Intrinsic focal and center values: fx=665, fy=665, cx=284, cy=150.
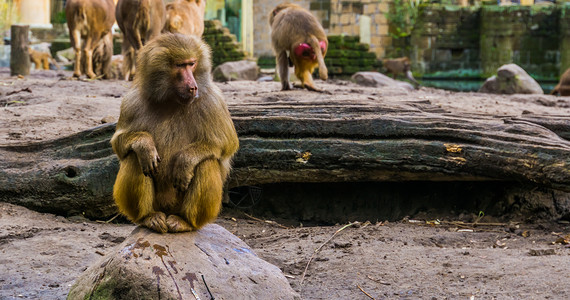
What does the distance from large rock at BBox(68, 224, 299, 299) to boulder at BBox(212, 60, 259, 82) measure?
43.2 feet

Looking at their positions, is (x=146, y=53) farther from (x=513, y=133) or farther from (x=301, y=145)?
(x=513, y=133)

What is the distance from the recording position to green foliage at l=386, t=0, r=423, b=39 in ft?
83.9

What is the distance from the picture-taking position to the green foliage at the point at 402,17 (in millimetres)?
25578

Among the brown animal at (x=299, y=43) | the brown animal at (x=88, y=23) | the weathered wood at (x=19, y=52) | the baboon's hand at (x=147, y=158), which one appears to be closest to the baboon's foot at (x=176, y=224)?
the baboon's hand at (x=147, y=158)

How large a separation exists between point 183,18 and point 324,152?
7336mm

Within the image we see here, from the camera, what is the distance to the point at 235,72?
56.4 feet

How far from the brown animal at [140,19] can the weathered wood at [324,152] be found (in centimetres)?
602

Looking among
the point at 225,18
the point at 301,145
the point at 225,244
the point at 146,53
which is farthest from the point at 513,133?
the point at 225,18

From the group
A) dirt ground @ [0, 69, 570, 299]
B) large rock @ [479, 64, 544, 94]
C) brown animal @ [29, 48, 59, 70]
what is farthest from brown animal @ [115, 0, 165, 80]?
brown animal @ [29, 48, 59, 70]

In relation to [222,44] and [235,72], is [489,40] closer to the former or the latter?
[222,44]

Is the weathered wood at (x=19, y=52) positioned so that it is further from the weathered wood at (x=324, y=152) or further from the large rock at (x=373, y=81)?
the weathered wood at (x=324, y=152)

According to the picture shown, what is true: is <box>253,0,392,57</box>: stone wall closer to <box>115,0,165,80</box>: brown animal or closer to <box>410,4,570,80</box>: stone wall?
<box>410,4,570,80</box>: stone wall

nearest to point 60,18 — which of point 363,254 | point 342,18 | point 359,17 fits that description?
point 342,18

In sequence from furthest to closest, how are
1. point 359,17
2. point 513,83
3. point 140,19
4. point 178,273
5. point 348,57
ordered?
point 359,17, point 348,57, point 513,83, point 140,19, point 178,273
